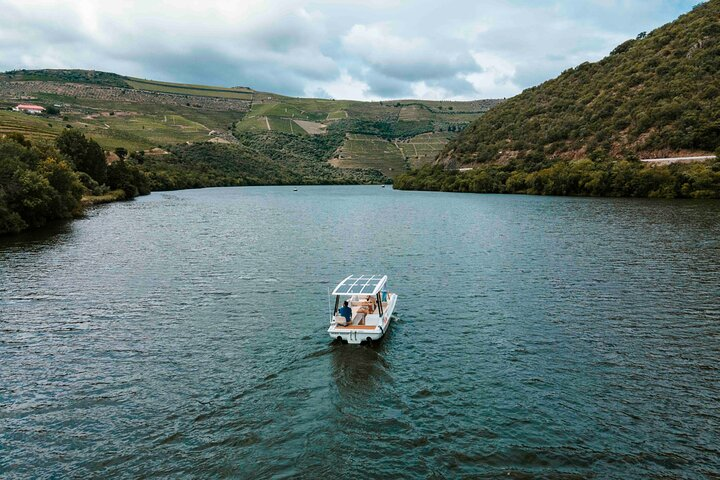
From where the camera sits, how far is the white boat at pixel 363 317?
27000mm

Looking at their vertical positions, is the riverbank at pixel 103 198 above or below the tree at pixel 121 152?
below

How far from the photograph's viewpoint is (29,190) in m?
68.1

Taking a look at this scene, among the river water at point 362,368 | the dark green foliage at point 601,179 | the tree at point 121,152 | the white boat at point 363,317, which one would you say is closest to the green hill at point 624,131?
the dark green foliage at point 601,179

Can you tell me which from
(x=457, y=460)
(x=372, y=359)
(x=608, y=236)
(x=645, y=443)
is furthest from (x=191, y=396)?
(x=608, y=236)

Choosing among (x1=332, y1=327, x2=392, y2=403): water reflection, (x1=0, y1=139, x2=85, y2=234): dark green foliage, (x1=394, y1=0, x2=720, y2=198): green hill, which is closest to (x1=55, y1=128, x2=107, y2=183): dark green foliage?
(x1=0, y1=139, x2=85, y2=234): dark green foliage

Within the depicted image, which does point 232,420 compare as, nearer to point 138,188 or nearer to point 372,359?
point 372,359

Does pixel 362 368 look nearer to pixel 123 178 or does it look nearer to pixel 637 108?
pixel 123 178

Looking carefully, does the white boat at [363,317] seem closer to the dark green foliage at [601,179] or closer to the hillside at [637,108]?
the dark green foliage at [601,179]

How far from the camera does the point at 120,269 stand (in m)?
46.7

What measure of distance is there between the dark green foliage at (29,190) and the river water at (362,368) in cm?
1858

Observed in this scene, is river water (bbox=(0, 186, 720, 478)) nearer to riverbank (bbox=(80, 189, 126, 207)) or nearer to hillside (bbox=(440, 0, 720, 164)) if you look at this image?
riverbank (bbox=(80, 189, 126, 207))

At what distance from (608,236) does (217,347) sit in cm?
5481

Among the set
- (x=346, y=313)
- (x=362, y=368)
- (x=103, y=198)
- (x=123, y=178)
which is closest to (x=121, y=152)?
(x=123, y=178)

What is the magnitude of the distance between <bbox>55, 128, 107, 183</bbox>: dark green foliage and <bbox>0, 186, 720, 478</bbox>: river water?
→ 287 ft
